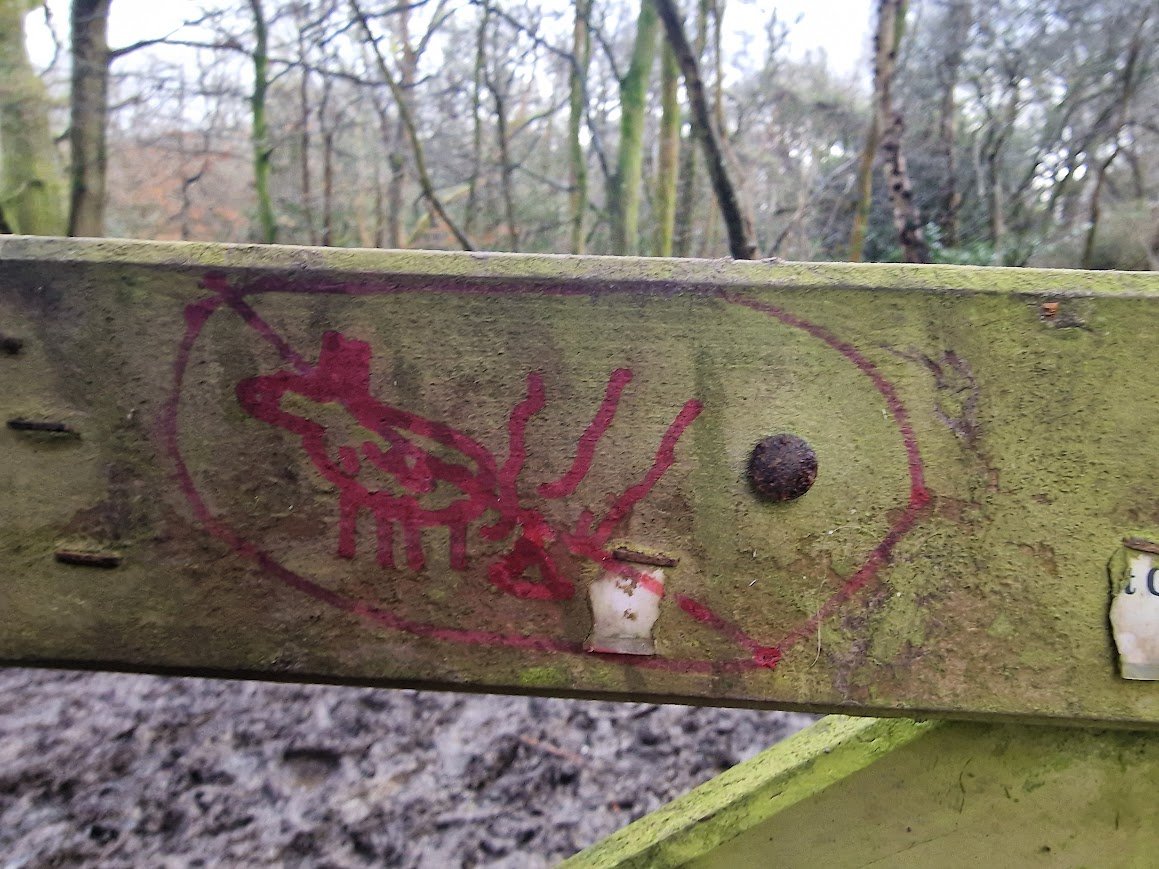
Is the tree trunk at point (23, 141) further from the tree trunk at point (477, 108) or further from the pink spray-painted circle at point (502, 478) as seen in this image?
the pink spray-painted circle at point (502, 478)

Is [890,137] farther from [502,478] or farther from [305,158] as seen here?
[305,158]

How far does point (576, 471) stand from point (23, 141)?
674 cm

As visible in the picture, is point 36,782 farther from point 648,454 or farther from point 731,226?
point 731,226

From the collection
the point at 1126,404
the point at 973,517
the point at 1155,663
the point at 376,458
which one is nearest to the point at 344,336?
the point at 376,458

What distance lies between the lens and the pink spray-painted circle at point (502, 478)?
2.97ft

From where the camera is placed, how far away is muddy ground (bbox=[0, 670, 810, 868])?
229 cm

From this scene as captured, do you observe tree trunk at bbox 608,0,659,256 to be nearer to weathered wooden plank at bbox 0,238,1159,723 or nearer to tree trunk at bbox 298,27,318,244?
tree trunk at bbox 298,27,318,244

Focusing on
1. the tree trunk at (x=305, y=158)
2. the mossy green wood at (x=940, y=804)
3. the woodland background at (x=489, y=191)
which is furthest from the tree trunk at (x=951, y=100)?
the mossy green wood at (x=940, y=804)

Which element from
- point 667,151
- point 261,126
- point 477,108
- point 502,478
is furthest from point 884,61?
point 261,126

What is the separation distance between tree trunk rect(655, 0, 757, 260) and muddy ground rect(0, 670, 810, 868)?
2427 mm

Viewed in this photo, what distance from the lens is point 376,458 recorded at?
3.08 ft

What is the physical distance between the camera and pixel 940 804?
104 cm

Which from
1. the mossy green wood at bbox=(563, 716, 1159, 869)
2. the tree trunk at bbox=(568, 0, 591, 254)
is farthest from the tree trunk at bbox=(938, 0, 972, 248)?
the mossy green wood at bbox=(563, 716, 1159, 869)

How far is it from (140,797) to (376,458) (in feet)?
7.17
